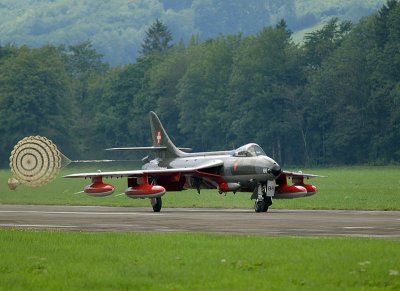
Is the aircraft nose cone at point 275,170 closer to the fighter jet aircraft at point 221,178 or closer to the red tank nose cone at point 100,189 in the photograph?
the fighter jet aircraft at point 221,178

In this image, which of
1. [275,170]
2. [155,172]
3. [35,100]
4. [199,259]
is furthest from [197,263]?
[35,100]

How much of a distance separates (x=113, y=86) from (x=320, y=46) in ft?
108

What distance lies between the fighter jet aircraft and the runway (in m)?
0.89

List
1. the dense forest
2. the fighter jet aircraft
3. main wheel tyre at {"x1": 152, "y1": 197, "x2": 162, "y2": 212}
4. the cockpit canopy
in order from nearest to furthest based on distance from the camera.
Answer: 1. the fighter jet aircraft
2. the cockpit canopy
3. main wheel tyre at {"x1": 152, "y1": 197, "x2": 162, "y2": 212}
4. the dense forest

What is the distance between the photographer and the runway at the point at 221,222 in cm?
2854

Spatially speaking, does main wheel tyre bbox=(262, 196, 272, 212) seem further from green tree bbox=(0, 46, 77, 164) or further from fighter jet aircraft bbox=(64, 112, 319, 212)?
green tree bbox=(0, 46, 77, 164)

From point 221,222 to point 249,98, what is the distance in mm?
104750

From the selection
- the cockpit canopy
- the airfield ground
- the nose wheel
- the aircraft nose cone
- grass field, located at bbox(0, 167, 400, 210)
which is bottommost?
grass field, located at bbox(0, 167, 400, 210)

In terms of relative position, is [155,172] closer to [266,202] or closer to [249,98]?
[266,202]

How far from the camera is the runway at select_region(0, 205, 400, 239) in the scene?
28.5 m

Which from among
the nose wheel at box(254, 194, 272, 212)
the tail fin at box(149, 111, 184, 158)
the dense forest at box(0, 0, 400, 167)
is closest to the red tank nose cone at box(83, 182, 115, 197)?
the nose wheel at box(254, 194, 272, 212)

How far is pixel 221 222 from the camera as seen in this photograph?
32.8 metres

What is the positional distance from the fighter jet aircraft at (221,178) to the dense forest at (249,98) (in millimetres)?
77510

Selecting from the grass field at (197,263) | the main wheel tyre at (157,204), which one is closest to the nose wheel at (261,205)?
the main wheel tyre at (157,204)
